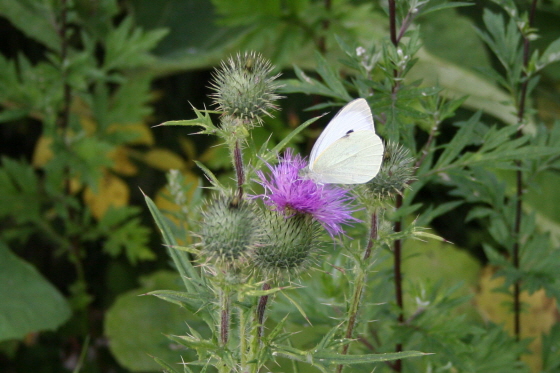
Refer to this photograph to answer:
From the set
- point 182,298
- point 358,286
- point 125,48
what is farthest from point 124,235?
point 358,286

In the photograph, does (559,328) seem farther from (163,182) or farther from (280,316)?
(163,182)

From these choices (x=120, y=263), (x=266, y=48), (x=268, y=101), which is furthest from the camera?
(x=266, y=48)

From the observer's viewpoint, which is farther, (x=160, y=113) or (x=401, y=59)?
(x=160, y=113)

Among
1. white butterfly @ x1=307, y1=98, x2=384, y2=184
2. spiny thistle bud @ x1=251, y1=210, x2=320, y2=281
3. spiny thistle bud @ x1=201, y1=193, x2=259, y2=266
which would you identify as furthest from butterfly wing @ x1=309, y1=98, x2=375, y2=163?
spiny thistle bud @ x1=201, y1=193, x2=259, y2=266

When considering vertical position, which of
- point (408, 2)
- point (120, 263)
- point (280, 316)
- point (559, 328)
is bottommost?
point (120, 263)

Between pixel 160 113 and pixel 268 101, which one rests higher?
pixel 268 101

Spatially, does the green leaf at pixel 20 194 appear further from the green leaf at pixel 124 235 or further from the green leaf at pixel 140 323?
the green leaf at pixel 140 323

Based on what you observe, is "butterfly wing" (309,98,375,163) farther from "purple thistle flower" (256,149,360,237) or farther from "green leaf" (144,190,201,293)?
"green leaf" (144,190,201,293)

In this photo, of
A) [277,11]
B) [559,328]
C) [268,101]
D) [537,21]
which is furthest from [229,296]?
[537,21]
